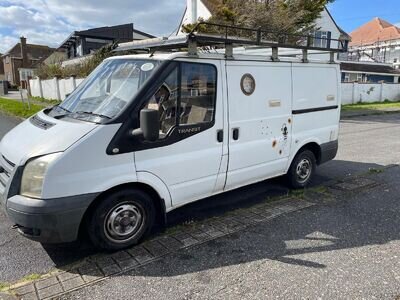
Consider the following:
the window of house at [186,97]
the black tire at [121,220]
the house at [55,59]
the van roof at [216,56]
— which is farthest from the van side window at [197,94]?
the house at [55,59]

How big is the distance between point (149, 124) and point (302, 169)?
10.4 feet

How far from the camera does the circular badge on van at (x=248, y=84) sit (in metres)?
4.14

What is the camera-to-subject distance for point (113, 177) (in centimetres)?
320

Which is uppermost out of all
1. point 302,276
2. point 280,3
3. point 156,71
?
point 280,3

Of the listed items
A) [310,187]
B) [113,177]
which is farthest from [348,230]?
[113,177]

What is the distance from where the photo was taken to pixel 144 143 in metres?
3.33

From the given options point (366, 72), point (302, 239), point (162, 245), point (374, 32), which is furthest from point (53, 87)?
point (374, 32)

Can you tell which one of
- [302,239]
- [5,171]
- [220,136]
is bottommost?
[302,239]

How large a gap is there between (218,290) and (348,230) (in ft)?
6.43

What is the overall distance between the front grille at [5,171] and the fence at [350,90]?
17.2m

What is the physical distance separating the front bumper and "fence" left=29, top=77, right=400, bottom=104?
1784 cm

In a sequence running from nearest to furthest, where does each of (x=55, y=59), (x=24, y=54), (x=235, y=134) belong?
1. (x=235, y=134)
2. (x=55, y=59)
3. (x=24, y=54)

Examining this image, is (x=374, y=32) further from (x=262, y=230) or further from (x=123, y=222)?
(x=123, y=222)

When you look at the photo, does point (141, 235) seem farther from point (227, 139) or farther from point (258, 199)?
point (258, 199)
